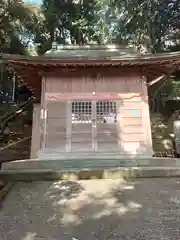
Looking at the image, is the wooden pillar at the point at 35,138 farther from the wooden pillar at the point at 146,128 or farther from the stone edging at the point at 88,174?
the wooden pillar at the point at 146,128

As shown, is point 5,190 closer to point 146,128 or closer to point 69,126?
point 69,126

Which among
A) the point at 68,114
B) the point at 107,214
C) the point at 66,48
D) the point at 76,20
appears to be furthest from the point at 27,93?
the point at 107,214

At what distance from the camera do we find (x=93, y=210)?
4082 millimetres

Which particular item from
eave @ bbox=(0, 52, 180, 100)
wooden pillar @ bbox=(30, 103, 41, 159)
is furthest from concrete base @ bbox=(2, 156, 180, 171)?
eave @ bbox=(0, 52, 180, 100)

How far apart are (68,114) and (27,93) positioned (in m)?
14.0

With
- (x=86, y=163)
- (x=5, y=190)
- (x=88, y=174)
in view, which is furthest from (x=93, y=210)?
(x=86, y=163)

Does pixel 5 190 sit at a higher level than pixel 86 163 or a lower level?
lower

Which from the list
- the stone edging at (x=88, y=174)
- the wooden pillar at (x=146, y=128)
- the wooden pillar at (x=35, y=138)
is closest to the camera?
the stone edging at (x=88, y=174)

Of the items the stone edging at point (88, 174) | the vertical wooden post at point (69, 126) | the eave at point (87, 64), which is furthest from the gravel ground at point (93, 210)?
the eave at point (87, 64)

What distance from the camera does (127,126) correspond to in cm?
831

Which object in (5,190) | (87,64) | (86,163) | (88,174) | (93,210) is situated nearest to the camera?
(93,210)

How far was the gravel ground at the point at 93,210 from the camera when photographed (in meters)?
3.36

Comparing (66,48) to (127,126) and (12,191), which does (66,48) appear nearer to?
(127,126)

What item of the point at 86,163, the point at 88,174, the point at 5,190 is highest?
the point at 86,163
